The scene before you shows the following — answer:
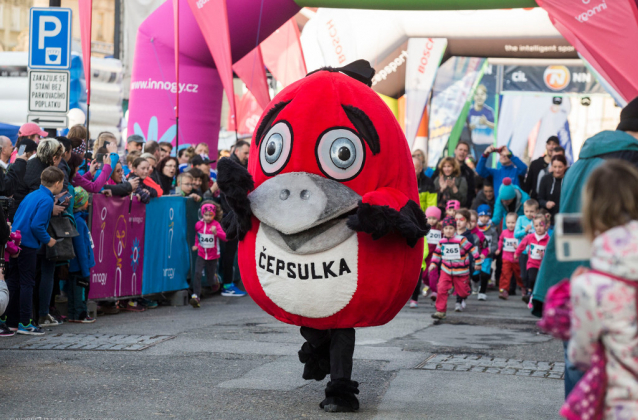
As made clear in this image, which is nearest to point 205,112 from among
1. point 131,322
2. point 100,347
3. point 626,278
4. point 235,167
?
point 131,322

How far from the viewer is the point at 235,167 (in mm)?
5586

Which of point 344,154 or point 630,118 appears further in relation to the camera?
point 344,154

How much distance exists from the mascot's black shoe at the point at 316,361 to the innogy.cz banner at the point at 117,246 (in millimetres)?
4426

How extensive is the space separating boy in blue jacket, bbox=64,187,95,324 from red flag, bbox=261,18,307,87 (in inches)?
309

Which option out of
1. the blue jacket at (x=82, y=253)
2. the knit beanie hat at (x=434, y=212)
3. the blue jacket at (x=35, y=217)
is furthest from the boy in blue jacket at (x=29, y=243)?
the knit beanie hat at (x=434, y=212)

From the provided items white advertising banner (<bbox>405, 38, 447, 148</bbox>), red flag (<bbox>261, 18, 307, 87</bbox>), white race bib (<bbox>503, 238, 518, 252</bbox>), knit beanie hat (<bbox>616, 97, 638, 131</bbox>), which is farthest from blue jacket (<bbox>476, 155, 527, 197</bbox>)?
knit beanie hat (<bbox>616, 97, 638, 131</bbox>)

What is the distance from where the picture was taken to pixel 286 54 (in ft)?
55.7

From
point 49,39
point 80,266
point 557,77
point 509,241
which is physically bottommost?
point 80,266

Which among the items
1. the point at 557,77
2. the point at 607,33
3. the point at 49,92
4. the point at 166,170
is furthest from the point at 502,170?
the point at 557,77

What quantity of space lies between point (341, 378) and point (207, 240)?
629cm

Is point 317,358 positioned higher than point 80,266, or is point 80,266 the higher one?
point 80,266

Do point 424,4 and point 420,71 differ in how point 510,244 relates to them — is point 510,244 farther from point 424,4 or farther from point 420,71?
point 420,71

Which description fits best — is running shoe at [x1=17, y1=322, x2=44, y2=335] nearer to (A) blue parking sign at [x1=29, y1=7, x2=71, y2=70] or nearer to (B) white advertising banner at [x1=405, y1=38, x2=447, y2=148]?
(A) blue parking sign at [x1=29, y1=7, x2=71, y2=70]

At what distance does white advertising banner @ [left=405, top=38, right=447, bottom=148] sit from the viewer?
17844 mm
